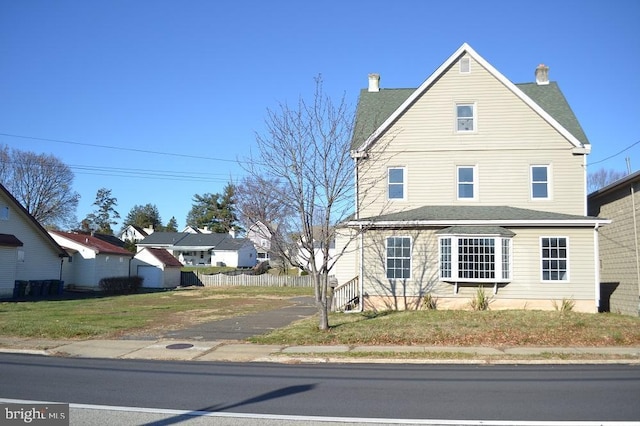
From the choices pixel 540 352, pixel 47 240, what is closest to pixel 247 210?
pixel 540 352

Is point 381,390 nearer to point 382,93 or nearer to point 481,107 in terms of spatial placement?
point 481,107

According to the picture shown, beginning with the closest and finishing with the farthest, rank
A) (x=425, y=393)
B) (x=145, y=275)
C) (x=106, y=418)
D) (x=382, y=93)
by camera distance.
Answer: (x=106, y=418) → (x=425, y=393) → (x=382, y=93) → (x=145, y=275)

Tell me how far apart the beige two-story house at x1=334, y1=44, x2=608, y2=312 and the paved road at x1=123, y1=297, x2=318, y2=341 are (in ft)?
9.41

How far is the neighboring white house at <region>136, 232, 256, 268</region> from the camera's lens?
229 ft

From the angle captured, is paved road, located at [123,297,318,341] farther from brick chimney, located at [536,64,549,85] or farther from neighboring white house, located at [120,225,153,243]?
neighboring white house, located at [120,225,153,243]

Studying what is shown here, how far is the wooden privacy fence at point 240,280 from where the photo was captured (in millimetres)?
46938

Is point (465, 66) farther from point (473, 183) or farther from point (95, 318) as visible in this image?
point (95, 318)

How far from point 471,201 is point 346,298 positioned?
6.61 metres

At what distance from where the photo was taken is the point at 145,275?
4400cm

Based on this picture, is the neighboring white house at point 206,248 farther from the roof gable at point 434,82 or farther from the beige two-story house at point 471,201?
the beige two-story house at point 471,201

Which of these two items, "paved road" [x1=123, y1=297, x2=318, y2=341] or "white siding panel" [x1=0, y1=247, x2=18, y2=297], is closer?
"paved road" [x1=123, y1=297, x2=318, y2=341]

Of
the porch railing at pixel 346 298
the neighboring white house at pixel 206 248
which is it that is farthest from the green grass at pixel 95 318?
the neighboring white house at pixel 206 248

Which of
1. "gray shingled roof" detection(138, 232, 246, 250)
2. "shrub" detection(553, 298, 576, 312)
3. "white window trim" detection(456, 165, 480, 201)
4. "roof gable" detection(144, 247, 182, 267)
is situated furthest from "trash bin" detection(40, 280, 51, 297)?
"gray shingled roof" detection(138, 232, 246, 250)

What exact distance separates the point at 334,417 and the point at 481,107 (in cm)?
1800
